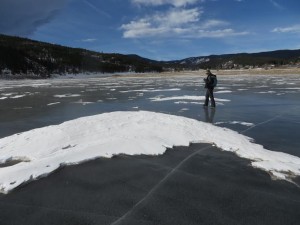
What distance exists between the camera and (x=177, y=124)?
8.74 m

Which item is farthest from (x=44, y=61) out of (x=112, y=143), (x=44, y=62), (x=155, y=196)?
(x=155, y=196)

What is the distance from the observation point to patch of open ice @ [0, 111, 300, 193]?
5.68 meters

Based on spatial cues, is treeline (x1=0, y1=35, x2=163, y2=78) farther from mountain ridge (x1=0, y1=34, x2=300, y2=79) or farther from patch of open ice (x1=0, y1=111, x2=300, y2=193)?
patch of open ice (x1=0, y1=111, x2=300, y2=193)

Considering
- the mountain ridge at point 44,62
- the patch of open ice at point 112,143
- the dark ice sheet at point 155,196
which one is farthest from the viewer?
the mountain ridge at point 44,62

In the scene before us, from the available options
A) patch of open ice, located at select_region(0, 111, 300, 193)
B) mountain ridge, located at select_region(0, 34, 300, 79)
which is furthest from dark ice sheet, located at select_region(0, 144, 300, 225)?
mountain ridge, located at select_region(0, 34, 300, 79)

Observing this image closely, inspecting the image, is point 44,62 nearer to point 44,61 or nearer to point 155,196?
point 44,61

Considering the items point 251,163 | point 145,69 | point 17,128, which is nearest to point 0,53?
point 145,69

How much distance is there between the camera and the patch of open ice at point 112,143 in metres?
5.68

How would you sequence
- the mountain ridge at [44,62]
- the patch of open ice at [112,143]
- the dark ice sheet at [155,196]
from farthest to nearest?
the mountain ridge at [44,62] < the patch of open ice at [112,143] < the dark ice sheet at [155,196]

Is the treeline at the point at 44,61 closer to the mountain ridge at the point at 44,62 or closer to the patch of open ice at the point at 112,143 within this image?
the mountain ridge at the point at 44,62

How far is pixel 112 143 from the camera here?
7059 mm

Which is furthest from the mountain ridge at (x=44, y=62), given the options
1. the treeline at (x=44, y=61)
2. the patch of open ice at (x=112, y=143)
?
the patch of open ice at (x=112, y=143)

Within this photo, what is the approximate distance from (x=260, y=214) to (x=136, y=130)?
4.50 m

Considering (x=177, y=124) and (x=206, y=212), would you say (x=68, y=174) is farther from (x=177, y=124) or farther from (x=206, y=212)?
(x=177, y=124)
